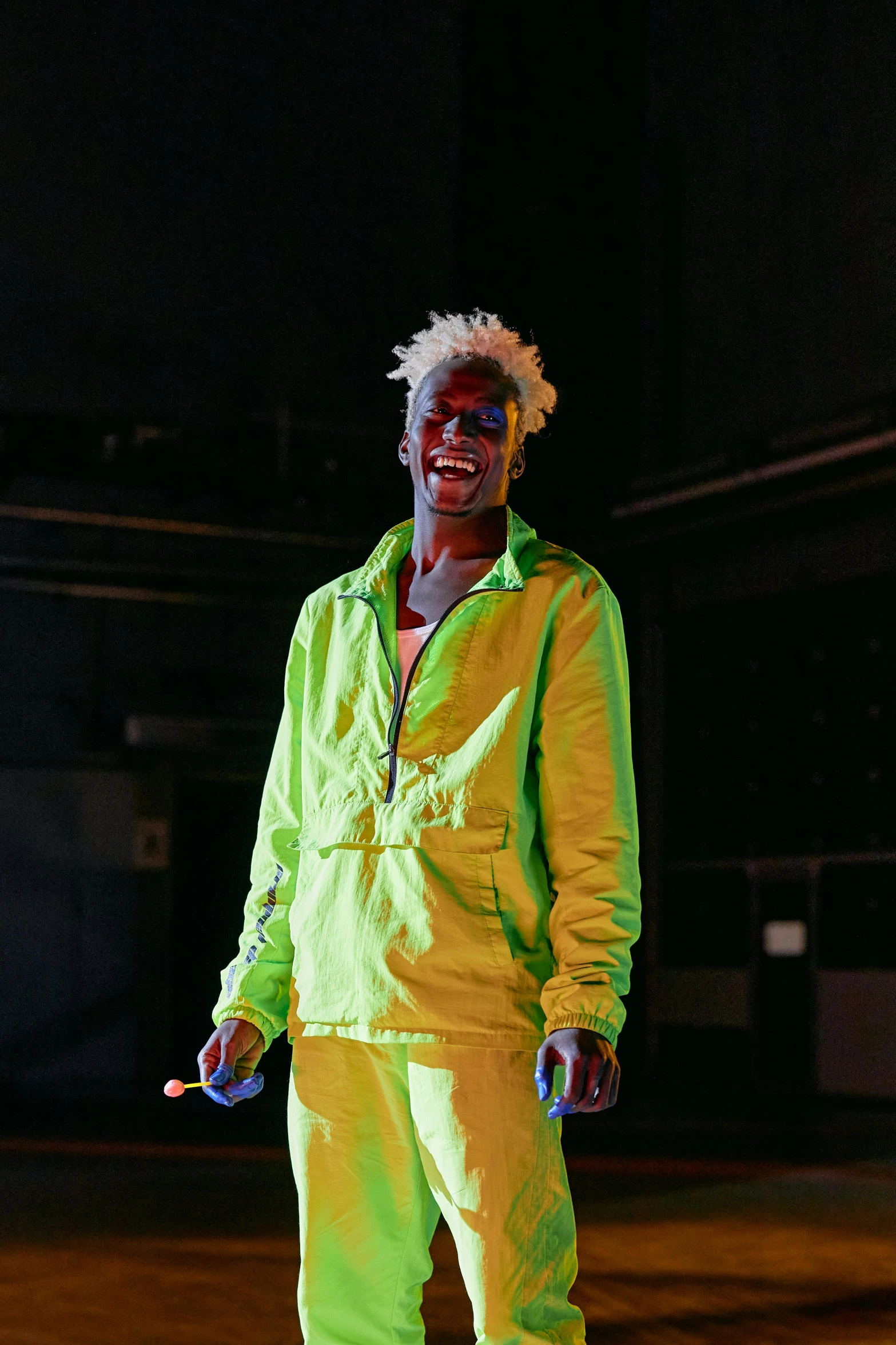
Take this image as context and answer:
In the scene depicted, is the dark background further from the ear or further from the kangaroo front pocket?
the kangaroo front pocket

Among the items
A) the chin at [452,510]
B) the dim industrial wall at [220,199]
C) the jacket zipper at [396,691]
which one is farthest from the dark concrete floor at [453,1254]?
the dim industrial wall at [220,199]

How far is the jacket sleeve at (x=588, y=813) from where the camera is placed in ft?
5.35

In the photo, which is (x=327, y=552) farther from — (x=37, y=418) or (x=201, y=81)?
(x=201, y=81)

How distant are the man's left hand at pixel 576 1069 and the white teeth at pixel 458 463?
66 cm

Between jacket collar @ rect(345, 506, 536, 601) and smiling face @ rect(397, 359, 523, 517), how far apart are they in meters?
0.04

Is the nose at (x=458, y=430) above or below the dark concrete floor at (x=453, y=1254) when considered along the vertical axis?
above

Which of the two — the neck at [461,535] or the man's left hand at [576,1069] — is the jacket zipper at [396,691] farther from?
the man's left hand at [576,1069]

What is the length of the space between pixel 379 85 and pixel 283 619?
133 inches

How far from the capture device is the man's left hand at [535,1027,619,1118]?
5.14ft

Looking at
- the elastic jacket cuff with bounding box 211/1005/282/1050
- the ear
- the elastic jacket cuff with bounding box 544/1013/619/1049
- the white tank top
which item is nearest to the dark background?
the ear

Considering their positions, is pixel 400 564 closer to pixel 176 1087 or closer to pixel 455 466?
pixel 455 466

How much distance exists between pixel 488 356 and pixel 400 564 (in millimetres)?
272

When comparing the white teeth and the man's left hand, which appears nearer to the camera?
the man's left hand

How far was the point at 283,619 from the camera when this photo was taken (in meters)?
10.4
